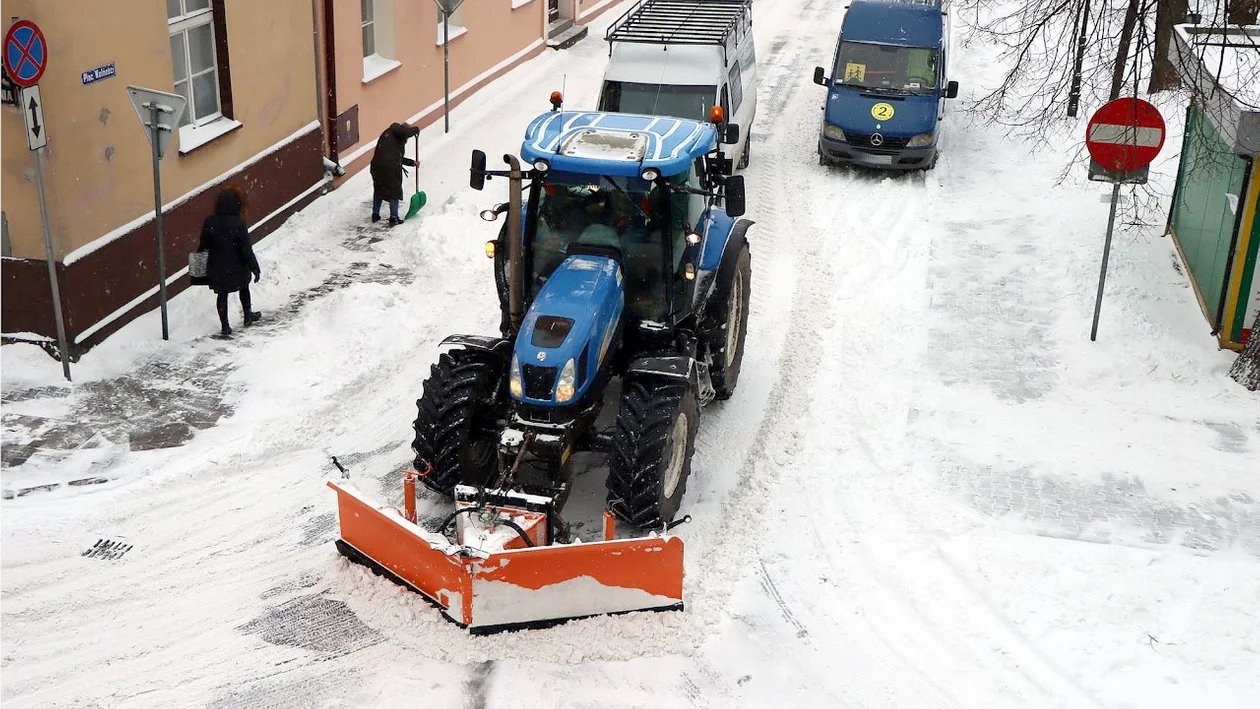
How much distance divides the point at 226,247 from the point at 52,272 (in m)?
1.50

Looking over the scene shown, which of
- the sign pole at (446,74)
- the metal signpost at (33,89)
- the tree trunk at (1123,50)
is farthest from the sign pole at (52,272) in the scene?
the tree trunk at (1123,50)

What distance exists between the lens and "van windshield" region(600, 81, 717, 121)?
47.1 feet

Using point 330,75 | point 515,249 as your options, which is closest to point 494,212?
point 515,249

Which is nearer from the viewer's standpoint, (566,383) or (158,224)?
(566,383)

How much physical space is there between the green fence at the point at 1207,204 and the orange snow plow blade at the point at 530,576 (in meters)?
6.62

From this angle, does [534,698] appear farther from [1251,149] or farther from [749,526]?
[1251,149]

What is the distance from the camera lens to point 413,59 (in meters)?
16.8

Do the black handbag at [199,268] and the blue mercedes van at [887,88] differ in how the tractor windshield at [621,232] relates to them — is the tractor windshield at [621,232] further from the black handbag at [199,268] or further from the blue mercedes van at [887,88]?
the blue mercedes van at [887,88]

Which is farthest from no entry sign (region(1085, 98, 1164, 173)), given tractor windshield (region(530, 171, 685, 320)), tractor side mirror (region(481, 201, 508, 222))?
tractor side mirror (region(481, 201, 508, 222))

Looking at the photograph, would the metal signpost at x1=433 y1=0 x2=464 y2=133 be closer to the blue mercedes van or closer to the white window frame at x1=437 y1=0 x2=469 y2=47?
the white window frame at x1=437 y1=0 x2=469 y2=47

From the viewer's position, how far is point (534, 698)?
257 inches

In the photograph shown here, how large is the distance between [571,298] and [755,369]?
3202 millimetres

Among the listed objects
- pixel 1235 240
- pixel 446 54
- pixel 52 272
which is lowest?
pixel 52 272

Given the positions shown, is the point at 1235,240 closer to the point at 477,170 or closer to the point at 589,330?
the point at 589,330
